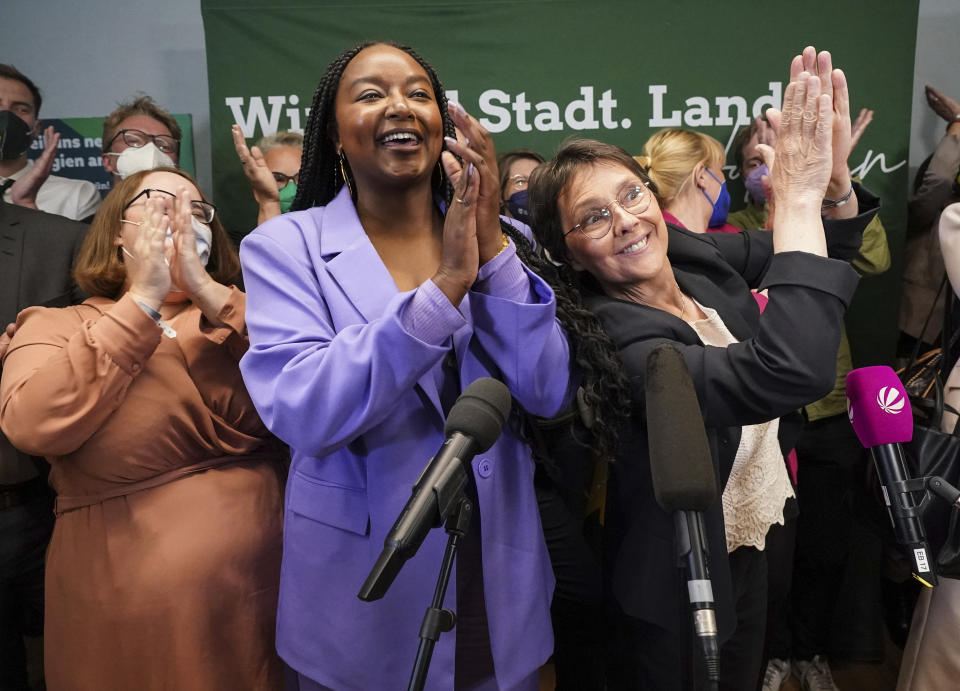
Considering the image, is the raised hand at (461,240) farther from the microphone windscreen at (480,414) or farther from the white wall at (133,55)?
the white wall at (133,55)

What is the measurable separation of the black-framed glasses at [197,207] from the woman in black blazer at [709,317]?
103 cm

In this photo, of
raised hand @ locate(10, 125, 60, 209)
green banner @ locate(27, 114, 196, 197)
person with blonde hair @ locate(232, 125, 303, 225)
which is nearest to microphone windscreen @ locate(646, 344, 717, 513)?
person with blonde hair @ locate(232, 125, 303, 225)

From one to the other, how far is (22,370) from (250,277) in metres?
0.80

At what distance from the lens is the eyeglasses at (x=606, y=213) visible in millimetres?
1799

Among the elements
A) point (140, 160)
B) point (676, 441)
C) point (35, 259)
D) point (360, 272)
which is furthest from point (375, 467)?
point (140, 160)

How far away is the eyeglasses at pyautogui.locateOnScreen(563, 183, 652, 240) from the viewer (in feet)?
5.90

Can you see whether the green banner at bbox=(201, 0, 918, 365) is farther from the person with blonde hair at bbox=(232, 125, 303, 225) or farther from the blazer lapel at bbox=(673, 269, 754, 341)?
the blazer lapel at bbox=(673, 269, 754, 341)

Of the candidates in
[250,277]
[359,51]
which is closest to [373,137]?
[359,51]

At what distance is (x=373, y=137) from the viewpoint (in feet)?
5.08

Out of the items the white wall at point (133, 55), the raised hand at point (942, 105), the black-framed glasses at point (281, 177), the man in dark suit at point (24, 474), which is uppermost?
the white wall at point (133, 55)

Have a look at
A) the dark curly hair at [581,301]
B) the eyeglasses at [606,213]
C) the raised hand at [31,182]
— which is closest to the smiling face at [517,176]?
the dark curly hair at [581,301]

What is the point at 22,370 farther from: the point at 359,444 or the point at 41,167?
the point at 41,167

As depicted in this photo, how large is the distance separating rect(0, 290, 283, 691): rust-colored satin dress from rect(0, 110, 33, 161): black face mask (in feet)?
5.31

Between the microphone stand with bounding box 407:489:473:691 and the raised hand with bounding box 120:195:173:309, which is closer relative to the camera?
the microphone stand with bounding box 407:489:473:691
